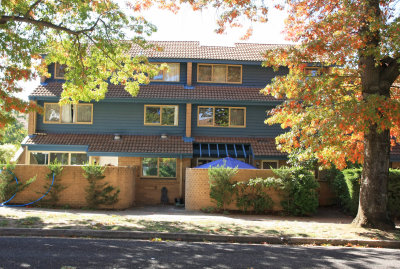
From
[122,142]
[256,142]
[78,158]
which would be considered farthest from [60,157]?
[256,142]

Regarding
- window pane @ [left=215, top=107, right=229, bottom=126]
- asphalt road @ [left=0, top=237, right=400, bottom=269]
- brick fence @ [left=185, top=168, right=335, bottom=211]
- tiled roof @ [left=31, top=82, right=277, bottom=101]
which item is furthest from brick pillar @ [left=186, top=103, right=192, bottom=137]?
asphalt road @ [left=0, top=237, right=400, bottom=269]

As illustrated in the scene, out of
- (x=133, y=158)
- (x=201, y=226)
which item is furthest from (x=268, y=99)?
(x=201, y=226)

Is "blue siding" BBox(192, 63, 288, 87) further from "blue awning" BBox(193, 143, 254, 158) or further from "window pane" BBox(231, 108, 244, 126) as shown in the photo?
"blue awning" BBox(193, 143, 254, 158)

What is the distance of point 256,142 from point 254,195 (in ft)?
18.5

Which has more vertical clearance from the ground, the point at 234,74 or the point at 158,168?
the point at 234,74

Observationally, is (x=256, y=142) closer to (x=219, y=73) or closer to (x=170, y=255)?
(x=219, y=73)

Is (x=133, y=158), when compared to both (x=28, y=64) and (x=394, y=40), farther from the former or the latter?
(x=394, y=40)

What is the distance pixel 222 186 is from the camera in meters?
14.6

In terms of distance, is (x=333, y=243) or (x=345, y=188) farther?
(x=345, y=188)

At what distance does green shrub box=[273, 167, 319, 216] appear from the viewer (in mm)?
14281

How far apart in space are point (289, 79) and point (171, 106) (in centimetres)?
993

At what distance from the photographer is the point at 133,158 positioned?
19.4 metres

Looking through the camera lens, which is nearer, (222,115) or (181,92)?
(181,92)

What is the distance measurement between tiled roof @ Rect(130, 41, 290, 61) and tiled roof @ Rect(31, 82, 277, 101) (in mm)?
1756
